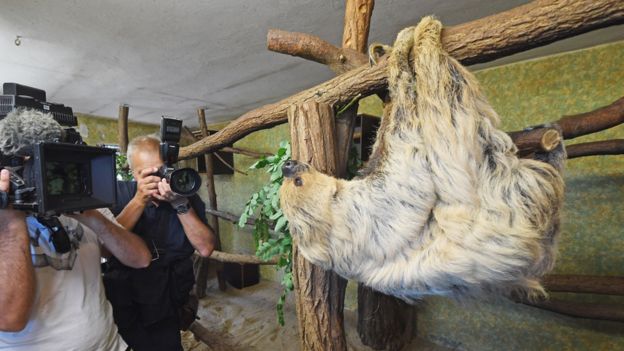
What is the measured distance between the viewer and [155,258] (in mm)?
1226

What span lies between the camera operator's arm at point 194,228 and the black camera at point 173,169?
71 mm

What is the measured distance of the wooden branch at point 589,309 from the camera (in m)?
1.38

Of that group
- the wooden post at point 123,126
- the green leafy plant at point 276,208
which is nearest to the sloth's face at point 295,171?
the green leafy plant at point 276,208

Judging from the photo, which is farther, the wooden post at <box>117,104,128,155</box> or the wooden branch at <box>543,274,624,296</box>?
the wooden post at <box>117,104,128,155</box>

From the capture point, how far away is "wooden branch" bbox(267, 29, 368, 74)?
832mm

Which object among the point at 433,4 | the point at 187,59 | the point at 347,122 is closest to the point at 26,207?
the point at 347,122

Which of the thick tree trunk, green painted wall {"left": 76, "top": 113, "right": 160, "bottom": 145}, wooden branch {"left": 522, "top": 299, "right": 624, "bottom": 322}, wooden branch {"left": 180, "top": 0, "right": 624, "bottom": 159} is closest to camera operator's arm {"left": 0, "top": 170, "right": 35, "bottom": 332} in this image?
wooden branch {"left": 180, "top": 0, "right": 624, "bottom": 159}

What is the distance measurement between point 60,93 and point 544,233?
321 cm

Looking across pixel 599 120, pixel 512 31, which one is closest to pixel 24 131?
pixel 512 31

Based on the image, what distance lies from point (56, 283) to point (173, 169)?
1.64ft

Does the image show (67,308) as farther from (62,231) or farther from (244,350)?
(244,350)

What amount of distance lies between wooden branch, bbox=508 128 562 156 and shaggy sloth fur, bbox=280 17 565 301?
0.02 meters

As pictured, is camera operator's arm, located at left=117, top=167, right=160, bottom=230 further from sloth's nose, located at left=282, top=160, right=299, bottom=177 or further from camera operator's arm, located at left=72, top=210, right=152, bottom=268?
sloth's nose, located at left=282, top=160, right=299, bottom=177

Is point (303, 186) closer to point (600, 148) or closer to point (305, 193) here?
point (305, 193)
